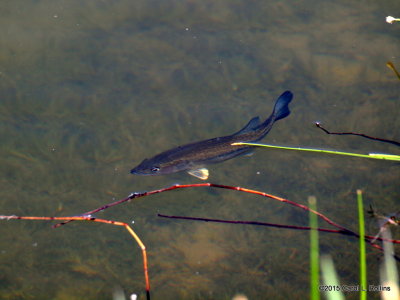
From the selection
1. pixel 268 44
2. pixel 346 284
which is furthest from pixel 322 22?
pixel 346 284

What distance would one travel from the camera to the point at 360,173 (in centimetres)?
529

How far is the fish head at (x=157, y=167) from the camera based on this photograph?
514 cm

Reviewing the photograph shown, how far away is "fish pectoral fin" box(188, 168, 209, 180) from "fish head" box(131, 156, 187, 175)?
117 mm

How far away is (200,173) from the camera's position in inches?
204

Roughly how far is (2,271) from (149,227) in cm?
166

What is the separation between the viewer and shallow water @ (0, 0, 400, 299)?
15.1 feet

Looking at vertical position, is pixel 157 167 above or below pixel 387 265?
above

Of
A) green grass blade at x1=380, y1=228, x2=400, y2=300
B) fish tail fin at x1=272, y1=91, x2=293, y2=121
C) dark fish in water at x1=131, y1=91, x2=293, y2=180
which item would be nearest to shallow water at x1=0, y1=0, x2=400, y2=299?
green grass blade at x1=380, y1=228, x2=400, y2=300

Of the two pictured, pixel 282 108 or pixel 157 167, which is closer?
pixel 157 167

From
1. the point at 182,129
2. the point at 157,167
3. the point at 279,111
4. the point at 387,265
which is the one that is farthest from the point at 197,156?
the point at 387,265

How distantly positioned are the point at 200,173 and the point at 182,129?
0.85 meters

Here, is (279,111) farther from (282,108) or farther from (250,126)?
(250,126)

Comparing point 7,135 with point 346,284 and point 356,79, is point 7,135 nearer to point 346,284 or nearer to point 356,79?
point 346,284

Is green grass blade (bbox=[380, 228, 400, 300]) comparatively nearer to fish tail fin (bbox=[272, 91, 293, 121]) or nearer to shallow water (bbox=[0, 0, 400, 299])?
shallow water (bbox=[0, 0, 400, 299])
